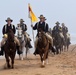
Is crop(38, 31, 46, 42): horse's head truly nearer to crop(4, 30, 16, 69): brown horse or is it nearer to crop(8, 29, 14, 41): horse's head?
crop(4, 30, 16, 69): brown horse

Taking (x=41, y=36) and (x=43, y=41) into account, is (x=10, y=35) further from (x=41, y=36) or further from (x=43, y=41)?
(x=43, y=41)

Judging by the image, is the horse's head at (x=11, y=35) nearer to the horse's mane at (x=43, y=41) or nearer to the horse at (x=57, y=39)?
the horse's mane at (x=43, y=41)

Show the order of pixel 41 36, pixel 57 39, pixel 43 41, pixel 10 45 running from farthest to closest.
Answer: pixel 57 39, pixel 43 41, pixel 41 36, pixel 10 45

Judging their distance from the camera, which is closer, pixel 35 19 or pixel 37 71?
pixel 37 71

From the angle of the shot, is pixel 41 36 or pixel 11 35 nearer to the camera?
pixel 11 35

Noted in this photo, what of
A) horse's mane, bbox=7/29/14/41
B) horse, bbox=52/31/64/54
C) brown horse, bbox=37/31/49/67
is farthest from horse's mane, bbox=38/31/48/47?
horse, bbox=52/31/64/54

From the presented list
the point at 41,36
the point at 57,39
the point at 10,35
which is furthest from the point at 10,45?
the point at 57,39

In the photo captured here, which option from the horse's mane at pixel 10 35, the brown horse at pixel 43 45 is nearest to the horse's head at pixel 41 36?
the brown horse at pixel 43 45

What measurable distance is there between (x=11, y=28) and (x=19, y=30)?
489cm

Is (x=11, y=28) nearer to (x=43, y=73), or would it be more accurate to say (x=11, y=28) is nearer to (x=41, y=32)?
(x=41, y=32)

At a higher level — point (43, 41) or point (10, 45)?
point (43, 41)

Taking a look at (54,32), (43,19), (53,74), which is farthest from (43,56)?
(54,32)

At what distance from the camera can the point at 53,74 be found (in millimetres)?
15500

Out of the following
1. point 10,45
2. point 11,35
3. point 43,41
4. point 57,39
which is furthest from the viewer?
point 57,39
